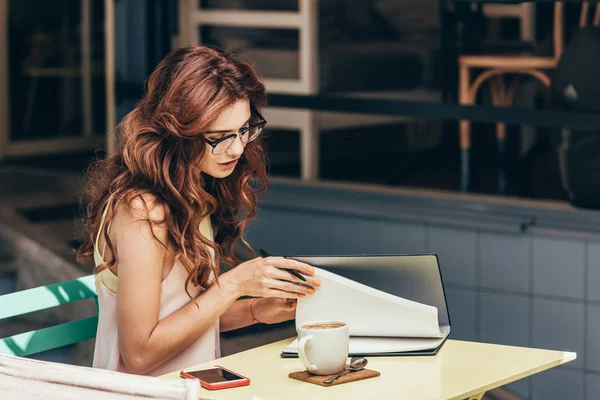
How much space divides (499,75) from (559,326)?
125 cm

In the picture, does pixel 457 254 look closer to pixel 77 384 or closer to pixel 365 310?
pixel 365 310

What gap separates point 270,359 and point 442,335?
42cm

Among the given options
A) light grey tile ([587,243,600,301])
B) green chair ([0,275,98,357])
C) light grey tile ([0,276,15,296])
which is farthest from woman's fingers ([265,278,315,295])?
light grey tile ([0,276,15,296])

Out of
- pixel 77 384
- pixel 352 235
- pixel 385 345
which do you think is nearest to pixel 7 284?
pixel 352 235

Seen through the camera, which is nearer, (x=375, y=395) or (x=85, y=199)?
(x=375, y=395)

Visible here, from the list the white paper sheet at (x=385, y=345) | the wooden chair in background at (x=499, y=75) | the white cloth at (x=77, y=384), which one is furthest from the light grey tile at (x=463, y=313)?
the white cloth at (x=77, y=384)

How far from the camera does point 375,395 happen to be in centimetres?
224

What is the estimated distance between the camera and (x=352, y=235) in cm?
520

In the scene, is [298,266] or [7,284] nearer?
[298,266]

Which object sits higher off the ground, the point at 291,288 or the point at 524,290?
the point at 291,288

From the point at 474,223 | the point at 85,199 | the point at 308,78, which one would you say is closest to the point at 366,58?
the point at 308,78

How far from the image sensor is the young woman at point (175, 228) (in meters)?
2.58

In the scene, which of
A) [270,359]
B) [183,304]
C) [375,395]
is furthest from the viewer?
[183,304]

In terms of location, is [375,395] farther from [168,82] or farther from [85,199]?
[85,199]
